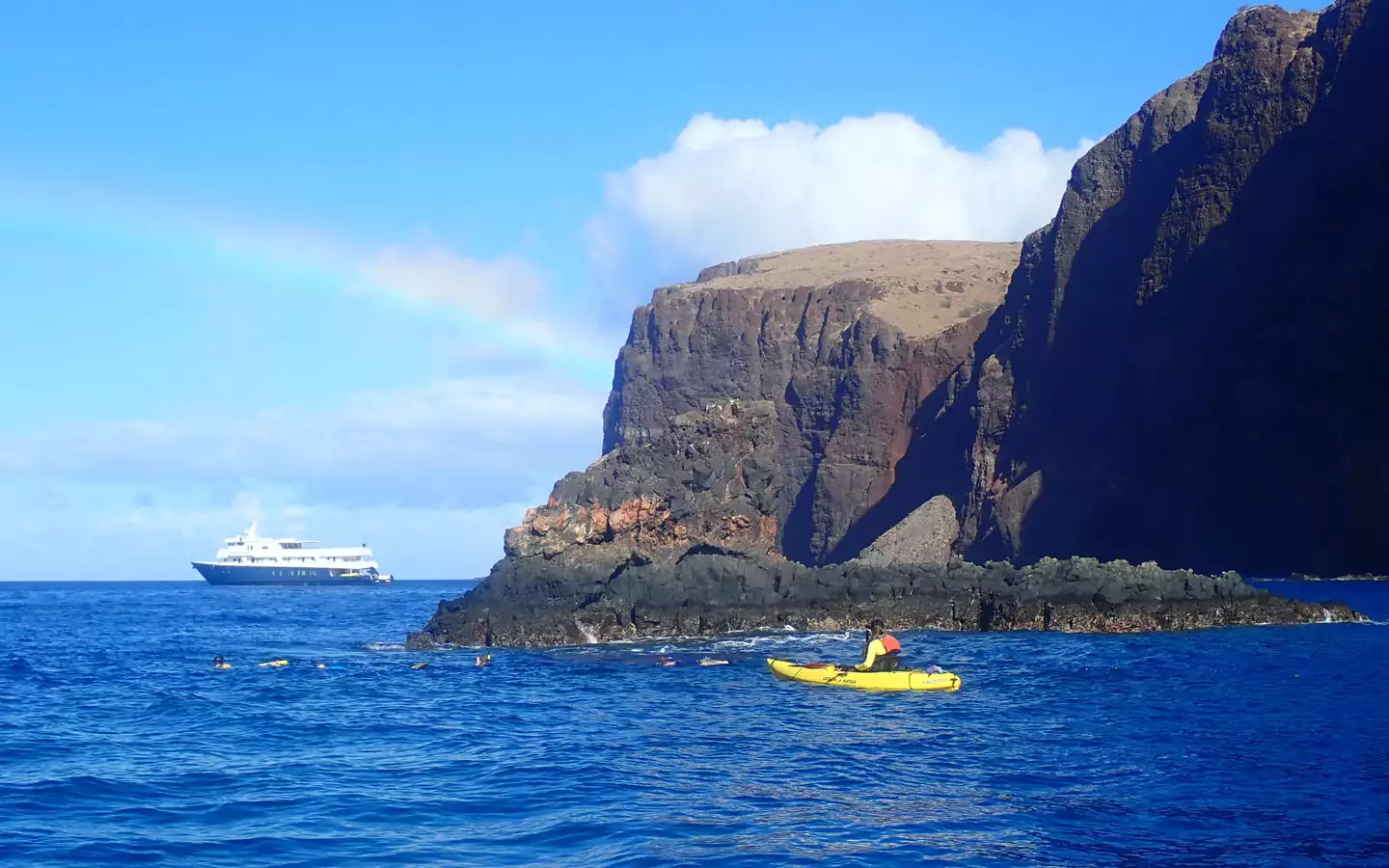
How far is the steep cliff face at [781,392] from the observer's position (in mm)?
63500

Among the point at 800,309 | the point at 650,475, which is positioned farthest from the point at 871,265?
the point at 650,475

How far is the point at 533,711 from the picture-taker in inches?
1201

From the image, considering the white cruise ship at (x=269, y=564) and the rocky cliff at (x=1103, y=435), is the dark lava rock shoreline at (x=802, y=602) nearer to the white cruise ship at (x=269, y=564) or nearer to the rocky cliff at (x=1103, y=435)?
the rocky cliff at (x=1103, y=435)

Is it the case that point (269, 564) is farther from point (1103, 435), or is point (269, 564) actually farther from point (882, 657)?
point (882, 657)

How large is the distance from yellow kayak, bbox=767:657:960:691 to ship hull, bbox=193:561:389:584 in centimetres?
13756

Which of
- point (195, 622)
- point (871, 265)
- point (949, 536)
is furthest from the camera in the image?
point (871, 265)

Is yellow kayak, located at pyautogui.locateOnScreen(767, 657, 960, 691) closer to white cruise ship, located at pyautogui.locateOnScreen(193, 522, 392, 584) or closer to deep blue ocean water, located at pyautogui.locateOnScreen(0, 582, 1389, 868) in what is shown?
deep blue ocean water, located at pyautogui.locateOnScreen(0, 582, 1389, 868)

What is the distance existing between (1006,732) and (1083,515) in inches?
2744

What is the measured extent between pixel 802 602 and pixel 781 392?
8134 cm

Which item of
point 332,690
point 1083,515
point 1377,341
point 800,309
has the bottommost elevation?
point 332,690

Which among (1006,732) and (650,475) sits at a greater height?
(650,475)

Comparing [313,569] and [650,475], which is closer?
[650,475]

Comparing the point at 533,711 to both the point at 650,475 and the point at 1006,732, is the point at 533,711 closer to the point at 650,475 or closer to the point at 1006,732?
the point at 1006,732

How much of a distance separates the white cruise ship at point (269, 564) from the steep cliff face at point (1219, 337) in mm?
92243
